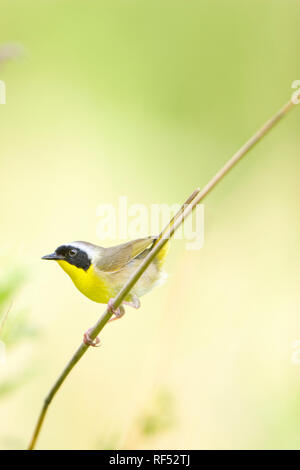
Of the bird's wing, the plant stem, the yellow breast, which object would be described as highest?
the plant stem

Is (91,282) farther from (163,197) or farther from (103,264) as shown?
(163,197)

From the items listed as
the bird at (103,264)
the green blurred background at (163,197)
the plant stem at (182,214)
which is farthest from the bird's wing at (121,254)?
the plant stem at (182,214)

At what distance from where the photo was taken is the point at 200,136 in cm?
384

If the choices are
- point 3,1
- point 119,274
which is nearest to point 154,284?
point 119,274

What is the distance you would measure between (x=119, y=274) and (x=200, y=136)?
281 cm

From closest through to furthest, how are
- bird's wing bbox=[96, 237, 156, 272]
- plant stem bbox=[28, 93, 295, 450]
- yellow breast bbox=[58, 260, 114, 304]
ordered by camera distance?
plant stem bbox=[28, 93, 295, 450] → yellow breast bbox=[58, 260, 114, 304] → bird's wing bbox=[96, 237, 156, 272]

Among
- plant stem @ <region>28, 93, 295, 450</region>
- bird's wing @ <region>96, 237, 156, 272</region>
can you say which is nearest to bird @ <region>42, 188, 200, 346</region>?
bird's wing @ <region>96, 237, 156, 272</region>

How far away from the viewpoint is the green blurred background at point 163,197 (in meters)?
1.19

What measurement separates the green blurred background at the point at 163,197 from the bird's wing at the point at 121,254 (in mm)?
182

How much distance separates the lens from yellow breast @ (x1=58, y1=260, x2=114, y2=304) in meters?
1.06

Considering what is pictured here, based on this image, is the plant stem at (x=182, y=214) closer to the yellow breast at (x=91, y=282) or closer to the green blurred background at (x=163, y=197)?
the green blurred background at (x=163, y=197)

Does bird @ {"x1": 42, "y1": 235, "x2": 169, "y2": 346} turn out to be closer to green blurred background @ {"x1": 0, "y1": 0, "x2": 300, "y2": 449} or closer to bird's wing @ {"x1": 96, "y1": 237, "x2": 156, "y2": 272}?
bird's wing @ {"x1": 96, "y1": 237, "x2": 156, "y2": 272}

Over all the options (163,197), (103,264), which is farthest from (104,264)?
(163,197)

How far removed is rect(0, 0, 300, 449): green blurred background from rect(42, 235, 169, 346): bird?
0.49ft
